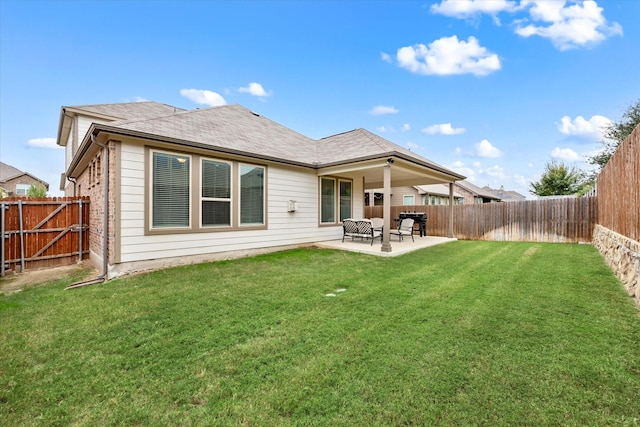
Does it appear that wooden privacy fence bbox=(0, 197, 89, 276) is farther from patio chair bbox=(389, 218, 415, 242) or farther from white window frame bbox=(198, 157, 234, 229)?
patio chair bbox=(389, 218, 415, 242)

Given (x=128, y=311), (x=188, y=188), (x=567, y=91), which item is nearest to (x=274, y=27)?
(x=188, y=188)

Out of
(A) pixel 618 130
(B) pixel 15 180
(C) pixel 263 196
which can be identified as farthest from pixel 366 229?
(B) pixel 15 180

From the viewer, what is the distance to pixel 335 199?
33.9 ft

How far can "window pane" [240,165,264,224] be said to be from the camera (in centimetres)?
746

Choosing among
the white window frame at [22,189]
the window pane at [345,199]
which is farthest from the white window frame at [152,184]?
the white window frame at [22,189]

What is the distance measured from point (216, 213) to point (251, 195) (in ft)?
3.75

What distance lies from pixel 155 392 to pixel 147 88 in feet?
56.5

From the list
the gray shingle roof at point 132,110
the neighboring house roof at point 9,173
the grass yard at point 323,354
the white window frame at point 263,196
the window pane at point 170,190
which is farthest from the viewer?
the neighboring house roof at point 9,173

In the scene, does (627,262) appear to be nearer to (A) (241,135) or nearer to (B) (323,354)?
(B) (323,354)

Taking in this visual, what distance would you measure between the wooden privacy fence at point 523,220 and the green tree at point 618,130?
328 inches

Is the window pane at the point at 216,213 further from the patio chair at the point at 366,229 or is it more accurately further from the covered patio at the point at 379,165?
the patio chair at the point at 366,229

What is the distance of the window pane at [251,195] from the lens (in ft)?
24.5

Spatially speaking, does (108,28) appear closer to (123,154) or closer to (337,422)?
(123,154)

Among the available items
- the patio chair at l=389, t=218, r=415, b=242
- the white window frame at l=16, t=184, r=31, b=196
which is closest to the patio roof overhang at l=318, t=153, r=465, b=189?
the patio chair at l=389, t=218, r=415, b=242
